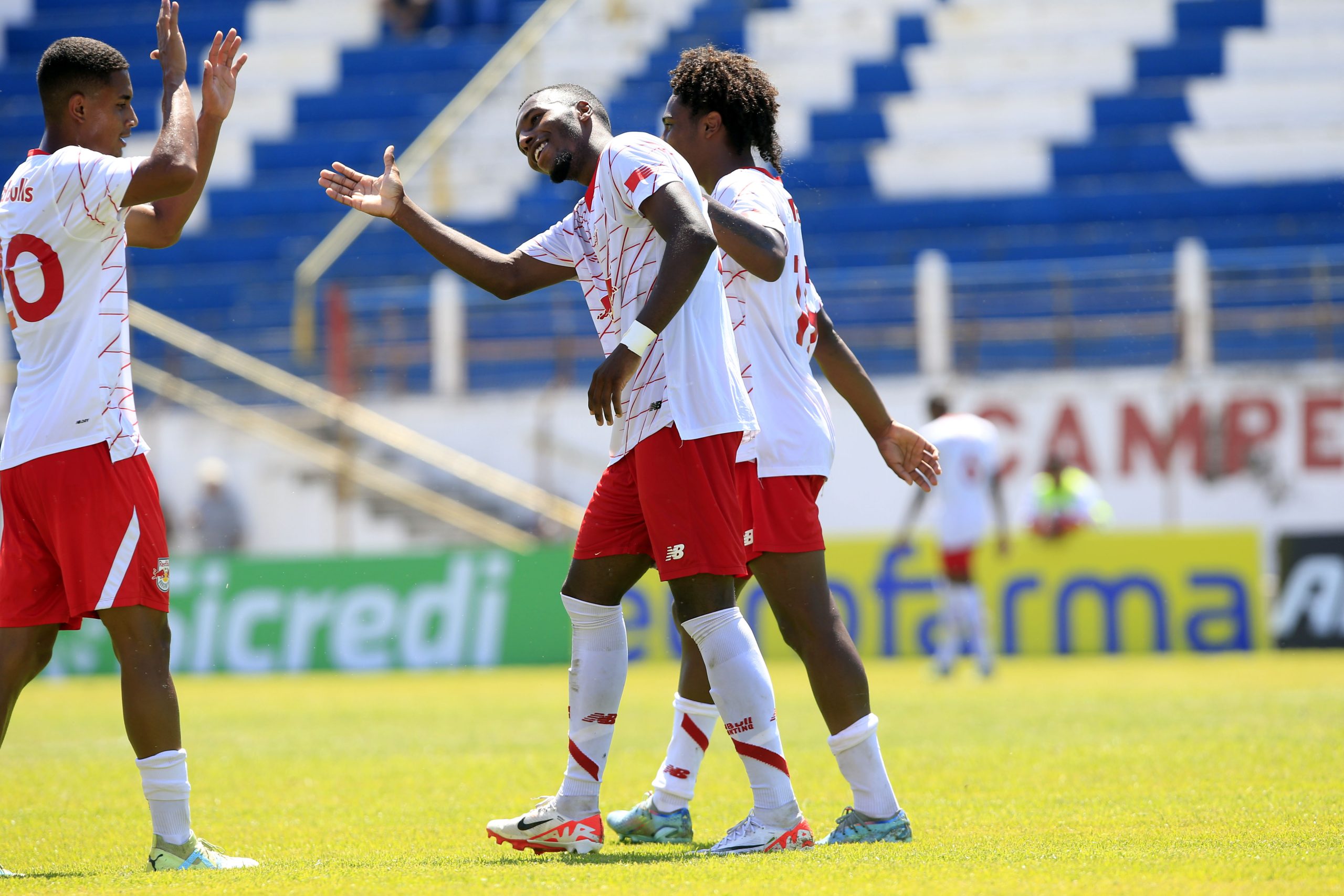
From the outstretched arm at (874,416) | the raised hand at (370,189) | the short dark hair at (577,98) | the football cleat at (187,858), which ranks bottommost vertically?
the football cleat at (187,858)

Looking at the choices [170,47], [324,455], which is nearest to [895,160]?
[324,455]

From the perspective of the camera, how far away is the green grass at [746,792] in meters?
4.02

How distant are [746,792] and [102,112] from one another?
11.3 feet

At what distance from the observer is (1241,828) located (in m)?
4.74

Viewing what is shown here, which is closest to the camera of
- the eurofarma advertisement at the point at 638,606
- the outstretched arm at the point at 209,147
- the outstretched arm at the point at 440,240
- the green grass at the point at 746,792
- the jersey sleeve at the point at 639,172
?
the green grass at the point at 746,792

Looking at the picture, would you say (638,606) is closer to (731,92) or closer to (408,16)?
(731,92)

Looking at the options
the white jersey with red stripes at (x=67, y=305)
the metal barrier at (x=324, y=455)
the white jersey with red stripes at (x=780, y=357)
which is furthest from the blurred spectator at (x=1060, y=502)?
the white jersey with red stripes at (x=67, y=305)

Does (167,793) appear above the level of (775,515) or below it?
below

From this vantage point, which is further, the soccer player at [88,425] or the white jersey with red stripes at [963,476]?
the white jersey with red stripes at [963,476]

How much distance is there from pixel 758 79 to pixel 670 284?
103 cm

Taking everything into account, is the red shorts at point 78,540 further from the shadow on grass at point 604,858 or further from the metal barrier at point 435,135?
the metal barrier at point 435,135

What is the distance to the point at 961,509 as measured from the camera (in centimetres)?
1305

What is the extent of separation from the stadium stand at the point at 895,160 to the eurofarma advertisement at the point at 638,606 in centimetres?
358

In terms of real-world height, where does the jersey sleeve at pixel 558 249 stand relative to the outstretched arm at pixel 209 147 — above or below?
below
